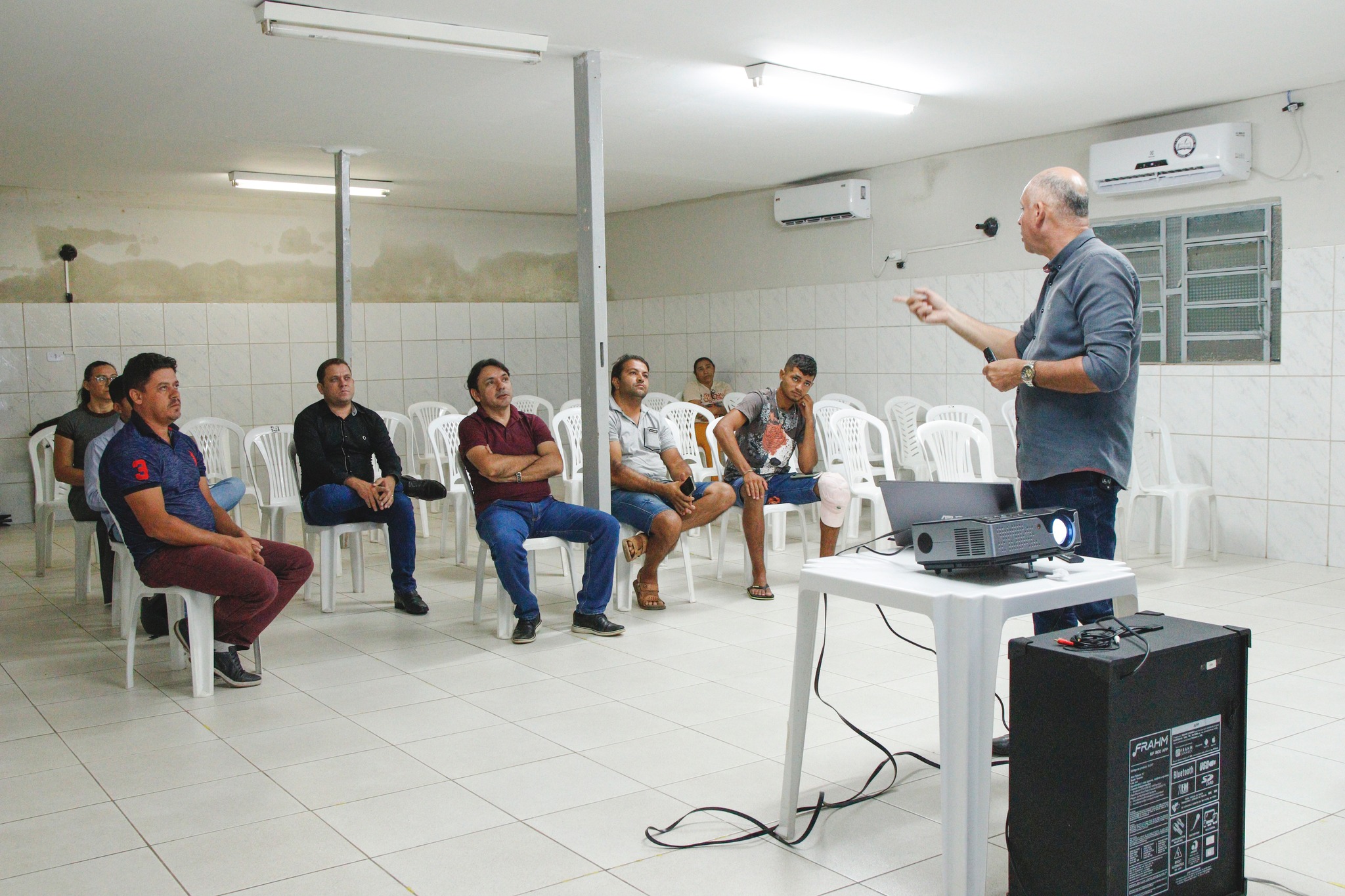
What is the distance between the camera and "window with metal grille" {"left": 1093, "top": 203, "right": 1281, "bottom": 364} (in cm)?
609

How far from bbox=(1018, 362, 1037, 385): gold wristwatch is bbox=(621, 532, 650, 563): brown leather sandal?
263cm

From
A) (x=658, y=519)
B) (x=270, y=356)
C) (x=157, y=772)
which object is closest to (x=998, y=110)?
(x=658, y=519)

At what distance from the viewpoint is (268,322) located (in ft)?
30.5

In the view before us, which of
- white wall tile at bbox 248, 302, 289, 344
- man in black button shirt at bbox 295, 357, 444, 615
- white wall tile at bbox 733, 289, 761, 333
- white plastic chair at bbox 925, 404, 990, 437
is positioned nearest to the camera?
man in black button shirt at bbox 295, 357, 444, 615

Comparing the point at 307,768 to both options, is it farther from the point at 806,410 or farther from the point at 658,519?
the point at 806,410

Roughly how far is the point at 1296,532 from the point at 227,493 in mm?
5490

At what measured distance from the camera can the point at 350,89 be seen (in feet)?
18.5

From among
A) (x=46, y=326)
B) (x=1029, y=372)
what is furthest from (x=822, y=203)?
(x=46, y=326)

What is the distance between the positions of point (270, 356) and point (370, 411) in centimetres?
447

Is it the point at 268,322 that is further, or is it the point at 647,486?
the point at 268,322

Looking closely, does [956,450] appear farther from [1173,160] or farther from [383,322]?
[383,322]

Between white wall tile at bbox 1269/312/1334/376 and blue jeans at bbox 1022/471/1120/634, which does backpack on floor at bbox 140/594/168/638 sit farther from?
white wall tile at bbox 1269/312/1334/376

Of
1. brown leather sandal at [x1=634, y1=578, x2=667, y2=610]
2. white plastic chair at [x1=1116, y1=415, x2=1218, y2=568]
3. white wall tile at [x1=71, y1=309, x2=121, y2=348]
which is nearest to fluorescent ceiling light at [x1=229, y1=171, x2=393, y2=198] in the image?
white wall tile at [x1=71, y1=309, x2=121, y2=348]

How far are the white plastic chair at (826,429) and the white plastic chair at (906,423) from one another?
0.41 meters
